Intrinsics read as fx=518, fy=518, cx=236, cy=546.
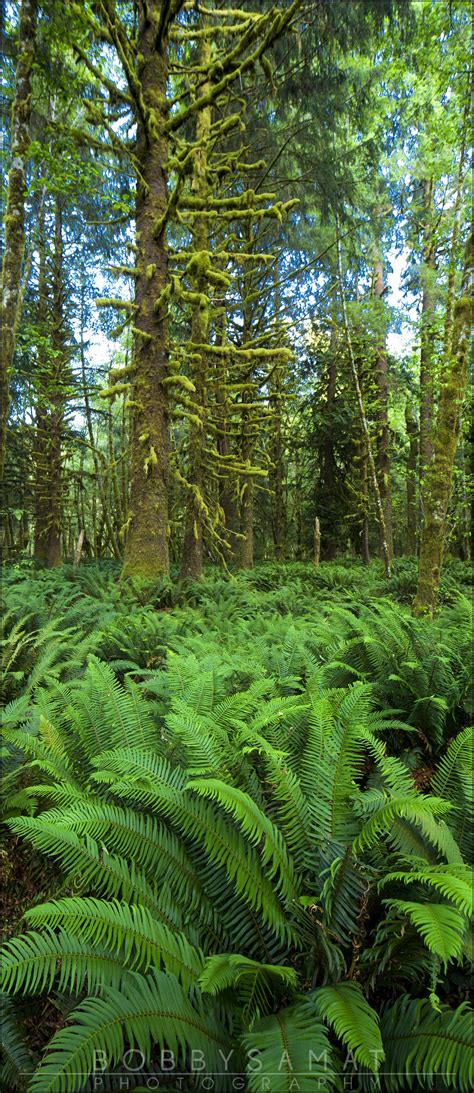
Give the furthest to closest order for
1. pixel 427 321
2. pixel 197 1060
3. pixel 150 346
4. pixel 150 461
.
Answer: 1. pixel 427 321
2. pixel 150 346
3. pixel 150 461
4. pixel 197 1060

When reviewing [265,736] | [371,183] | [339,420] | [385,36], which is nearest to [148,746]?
[265,736]

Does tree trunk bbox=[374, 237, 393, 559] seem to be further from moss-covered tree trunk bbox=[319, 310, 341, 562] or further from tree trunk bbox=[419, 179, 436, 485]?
moss-covered tree trunk bbox=[319, 310, 341, 562]

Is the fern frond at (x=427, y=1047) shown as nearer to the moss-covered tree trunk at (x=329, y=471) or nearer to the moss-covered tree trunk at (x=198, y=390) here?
the moss-covered tree trunk at (x=198, y=390)

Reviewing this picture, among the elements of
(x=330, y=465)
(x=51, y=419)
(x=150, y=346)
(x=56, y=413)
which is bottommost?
(x=330, y=465)

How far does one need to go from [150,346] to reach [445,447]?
14.4 feet

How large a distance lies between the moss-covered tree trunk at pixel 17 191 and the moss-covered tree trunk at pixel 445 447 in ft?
17.3

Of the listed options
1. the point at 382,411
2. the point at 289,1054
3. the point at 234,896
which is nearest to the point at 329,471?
the point at 382,411

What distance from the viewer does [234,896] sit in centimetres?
171

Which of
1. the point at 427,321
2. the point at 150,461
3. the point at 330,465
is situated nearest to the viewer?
the point at 150,461

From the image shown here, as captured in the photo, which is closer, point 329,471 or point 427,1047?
point 427,1047

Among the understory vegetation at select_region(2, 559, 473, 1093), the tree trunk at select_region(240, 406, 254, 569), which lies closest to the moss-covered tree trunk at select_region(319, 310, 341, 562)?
the tree trunk at select_region(240, 406, 254, 569)

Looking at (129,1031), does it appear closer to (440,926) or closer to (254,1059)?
(254,1059)

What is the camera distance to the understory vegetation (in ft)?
4.10

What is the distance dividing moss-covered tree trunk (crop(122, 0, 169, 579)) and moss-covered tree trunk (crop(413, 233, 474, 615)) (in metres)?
3.67
